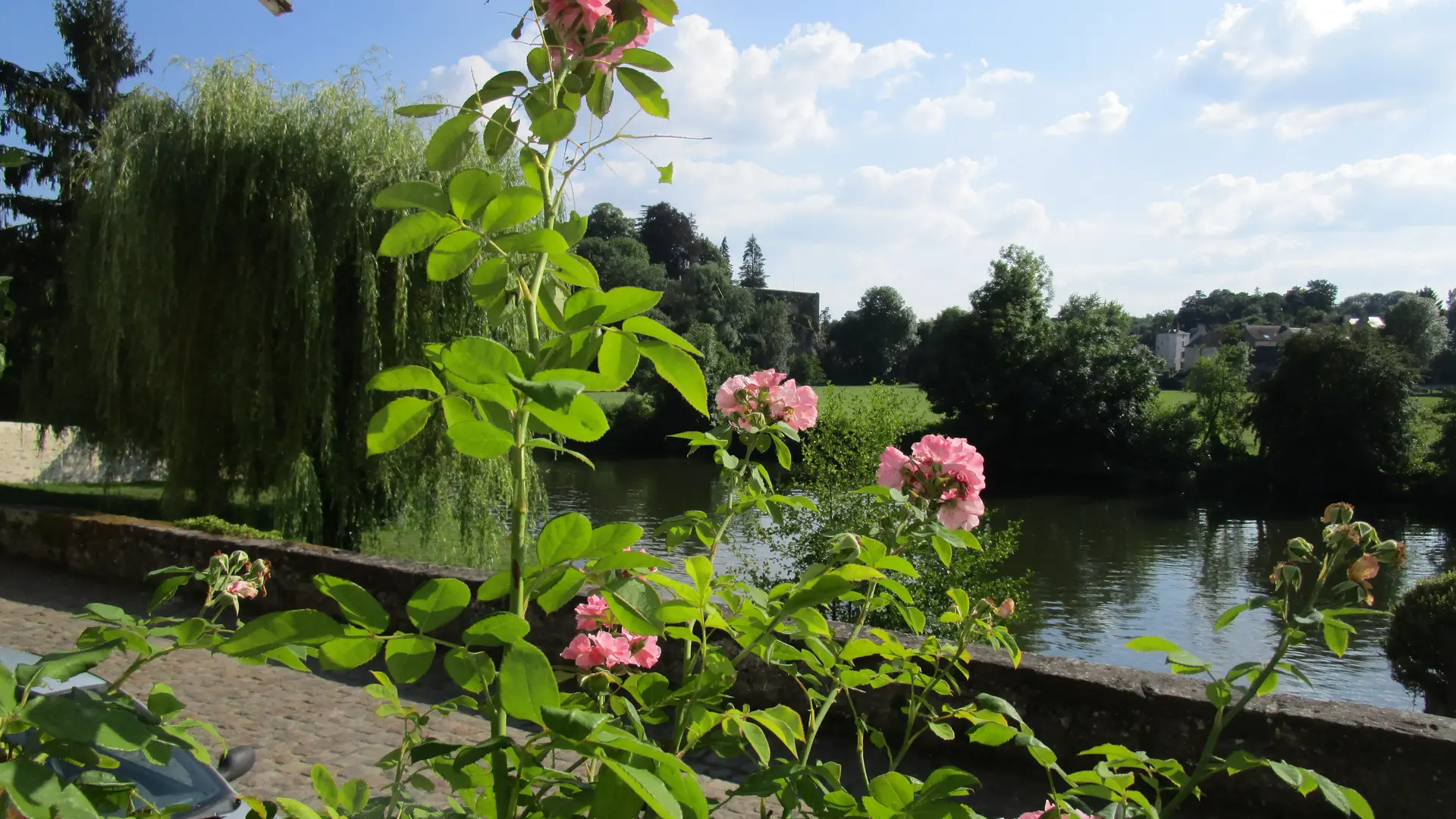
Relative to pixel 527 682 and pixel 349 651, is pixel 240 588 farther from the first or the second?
pixel 527 682

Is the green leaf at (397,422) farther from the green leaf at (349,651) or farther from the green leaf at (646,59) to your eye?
the green leaf at (646,59)

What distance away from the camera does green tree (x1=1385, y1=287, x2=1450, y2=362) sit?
59.0 metres

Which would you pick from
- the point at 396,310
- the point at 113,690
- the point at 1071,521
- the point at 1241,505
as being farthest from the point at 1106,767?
the point at 1241,505

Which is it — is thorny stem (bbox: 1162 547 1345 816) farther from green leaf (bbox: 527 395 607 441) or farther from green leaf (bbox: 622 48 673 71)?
green leaf (bbox: 622 48 673 71)

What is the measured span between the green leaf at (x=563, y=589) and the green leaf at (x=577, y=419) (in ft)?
0.53

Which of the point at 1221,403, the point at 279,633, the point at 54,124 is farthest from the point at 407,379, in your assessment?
the point at 1221,403

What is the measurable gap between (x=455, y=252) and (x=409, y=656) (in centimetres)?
42

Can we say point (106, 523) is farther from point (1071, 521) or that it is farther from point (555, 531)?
point (1071, 521)

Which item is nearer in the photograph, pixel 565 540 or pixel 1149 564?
pixel 565 540

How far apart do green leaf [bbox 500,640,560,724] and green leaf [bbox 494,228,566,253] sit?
396mm

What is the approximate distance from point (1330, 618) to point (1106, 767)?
0.35 meters

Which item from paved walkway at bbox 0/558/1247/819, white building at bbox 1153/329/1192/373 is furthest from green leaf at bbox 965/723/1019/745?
white building at bbox 1153/329/1192/373

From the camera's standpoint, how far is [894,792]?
3.84 feet

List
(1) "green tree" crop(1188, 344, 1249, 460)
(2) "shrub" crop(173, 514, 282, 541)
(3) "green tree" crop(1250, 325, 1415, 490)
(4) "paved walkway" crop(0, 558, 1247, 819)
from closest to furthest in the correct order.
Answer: (4) "paved walkway" crop(0, 558, 1247, 819) < (2) "shrub" crop(173, 514, 282, 541) < (3) "green tree" crop(1250, 325, 1415, 490) < (1) "green tree" crop(1188, 344, 1249, 460)
